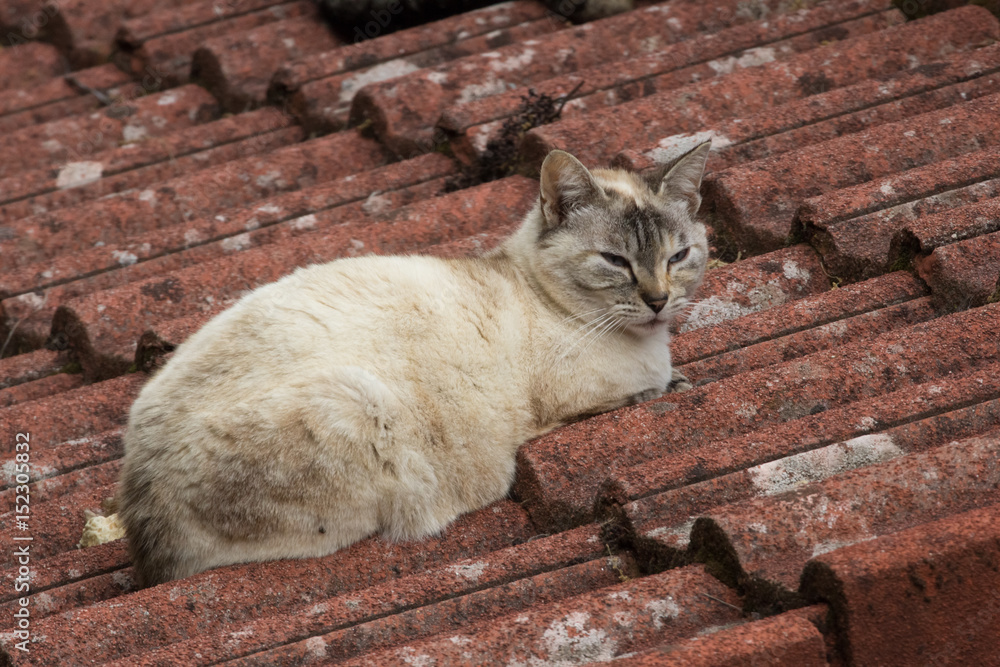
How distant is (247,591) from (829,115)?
3719mm

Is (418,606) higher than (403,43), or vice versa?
(403,43)

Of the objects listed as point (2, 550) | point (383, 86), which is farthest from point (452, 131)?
point (2, 550)

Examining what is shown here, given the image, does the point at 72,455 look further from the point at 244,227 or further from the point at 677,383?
the point at 677,383

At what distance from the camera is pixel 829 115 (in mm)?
5383

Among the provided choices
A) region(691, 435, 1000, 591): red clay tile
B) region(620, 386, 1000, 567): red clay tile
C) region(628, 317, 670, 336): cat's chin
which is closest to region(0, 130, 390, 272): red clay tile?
region(628, 317, 670, 336): cat's chin

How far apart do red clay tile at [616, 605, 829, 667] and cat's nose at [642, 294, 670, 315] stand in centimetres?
197

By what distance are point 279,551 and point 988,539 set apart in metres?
2.33

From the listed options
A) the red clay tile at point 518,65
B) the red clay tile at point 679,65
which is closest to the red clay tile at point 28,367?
the red clay tile at point 518,65

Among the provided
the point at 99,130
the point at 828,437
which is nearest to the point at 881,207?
the point at 828,437

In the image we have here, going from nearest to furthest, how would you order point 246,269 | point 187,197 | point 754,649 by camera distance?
point 754,649 < point 246,269 < point 187,197

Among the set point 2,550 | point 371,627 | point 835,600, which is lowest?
point 2,550

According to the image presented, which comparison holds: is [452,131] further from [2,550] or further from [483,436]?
[2,550]

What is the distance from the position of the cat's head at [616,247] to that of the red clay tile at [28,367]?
244cm

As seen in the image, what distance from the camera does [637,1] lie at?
7527 mm
